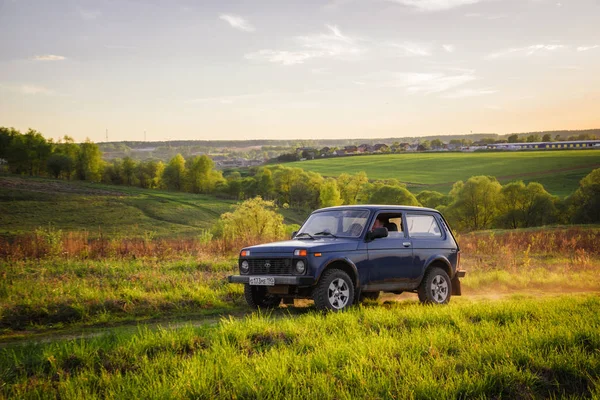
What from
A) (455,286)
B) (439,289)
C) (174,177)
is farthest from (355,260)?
(174,177)

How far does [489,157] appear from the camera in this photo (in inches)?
5364

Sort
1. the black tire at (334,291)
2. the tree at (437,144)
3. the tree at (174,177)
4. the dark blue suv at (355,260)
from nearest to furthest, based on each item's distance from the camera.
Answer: the black tire at (334,291) → the dark blue suv at (355,260) → the tree at (174,177) → the tree at (437,144)

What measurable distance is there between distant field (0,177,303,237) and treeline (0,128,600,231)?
1401cm

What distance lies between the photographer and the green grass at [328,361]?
563 centimetres

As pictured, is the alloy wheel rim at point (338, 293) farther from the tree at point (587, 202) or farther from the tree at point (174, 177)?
the tree at point (174, 177)

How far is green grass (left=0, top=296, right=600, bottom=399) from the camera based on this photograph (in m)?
5.63

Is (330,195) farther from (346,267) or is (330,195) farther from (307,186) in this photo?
(346,267)

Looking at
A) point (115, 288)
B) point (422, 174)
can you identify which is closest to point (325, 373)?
point (115, 288)

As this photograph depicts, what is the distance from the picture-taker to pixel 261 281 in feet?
33.8

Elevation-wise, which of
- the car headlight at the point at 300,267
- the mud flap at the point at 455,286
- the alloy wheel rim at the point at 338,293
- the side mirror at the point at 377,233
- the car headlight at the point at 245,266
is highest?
the side mirror at the point at 377,233

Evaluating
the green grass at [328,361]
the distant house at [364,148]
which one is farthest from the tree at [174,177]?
the green grass at [328,361]

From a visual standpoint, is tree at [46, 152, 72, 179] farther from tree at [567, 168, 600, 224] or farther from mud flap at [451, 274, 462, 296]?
mud flap at [451, 274, 462, 296]

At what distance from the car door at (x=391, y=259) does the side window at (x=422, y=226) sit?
0.22 metres

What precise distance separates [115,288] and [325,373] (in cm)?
768
